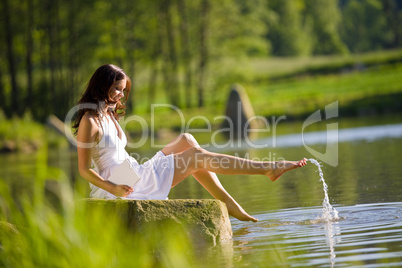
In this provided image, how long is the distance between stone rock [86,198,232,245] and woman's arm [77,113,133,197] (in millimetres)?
156

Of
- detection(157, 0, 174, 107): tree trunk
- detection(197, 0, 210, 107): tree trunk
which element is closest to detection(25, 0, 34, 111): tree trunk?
detection(157, 0, 174, 107): tree trunk

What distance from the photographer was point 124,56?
41.5m

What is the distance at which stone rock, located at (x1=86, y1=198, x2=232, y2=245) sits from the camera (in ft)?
21.4

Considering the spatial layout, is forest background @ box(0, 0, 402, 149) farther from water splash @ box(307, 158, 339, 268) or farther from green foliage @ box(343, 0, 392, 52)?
green foliage @ box(343, 0, 392, 52)

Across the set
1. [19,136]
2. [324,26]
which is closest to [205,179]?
[19,136]

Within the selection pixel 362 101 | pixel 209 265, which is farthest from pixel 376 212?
pixel 362 101

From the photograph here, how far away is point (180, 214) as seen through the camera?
6.61 m

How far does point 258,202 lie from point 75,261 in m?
5.55

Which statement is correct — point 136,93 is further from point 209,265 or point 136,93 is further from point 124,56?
point 209,265

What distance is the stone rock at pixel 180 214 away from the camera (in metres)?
6.51

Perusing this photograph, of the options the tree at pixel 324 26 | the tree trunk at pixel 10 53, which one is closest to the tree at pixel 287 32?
the tree at pixel 324 26

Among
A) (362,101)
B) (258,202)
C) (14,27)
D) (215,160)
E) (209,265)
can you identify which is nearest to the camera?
(209,265)

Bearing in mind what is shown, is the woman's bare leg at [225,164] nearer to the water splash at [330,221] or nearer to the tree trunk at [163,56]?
the water splash at [330,221]

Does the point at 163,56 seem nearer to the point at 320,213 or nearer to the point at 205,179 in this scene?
the point at 320,213
